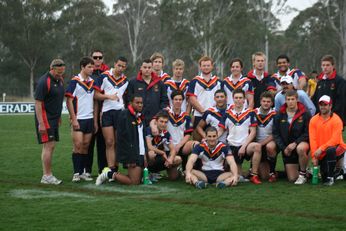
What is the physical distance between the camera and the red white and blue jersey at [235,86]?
9.62 m

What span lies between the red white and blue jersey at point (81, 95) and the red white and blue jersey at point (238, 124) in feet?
7.02

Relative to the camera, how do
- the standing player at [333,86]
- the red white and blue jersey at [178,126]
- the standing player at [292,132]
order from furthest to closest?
the standing player at [333,86] → the red white and blue jersey at [178,126] → the standing player at [292,132]

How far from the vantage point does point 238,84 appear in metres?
9.66

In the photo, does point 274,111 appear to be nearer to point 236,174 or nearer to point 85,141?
point 236,174

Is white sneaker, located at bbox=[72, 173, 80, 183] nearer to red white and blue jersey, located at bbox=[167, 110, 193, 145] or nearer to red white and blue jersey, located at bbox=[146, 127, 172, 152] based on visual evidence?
red white and blue jersey, located at bbox=[146, 127, 172, 152]

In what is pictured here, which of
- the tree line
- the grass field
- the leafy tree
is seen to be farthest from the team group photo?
the leafy tree

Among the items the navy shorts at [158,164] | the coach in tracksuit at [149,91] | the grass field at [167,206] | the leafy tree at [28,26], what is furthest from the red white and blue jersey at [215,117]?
the leafy tree at [28,26]

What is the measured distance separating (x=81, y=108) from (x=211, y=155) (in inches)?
87.6

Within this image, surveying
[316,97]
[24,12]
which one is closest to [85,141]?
[316,97]

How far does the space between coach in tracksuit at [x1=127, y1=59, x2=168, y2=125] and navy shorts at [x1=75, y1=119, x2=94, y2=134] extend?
0.73m

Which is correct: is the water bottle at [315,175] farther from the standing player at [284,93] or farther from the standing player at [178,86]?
the standing player at [178,86]

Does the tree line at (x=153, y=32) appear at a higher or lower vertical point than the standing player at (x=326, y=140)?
higher

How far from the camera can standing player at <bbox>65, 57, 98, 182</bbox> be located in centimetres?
909

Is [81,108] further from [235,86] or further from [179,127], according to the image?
[235,86]
